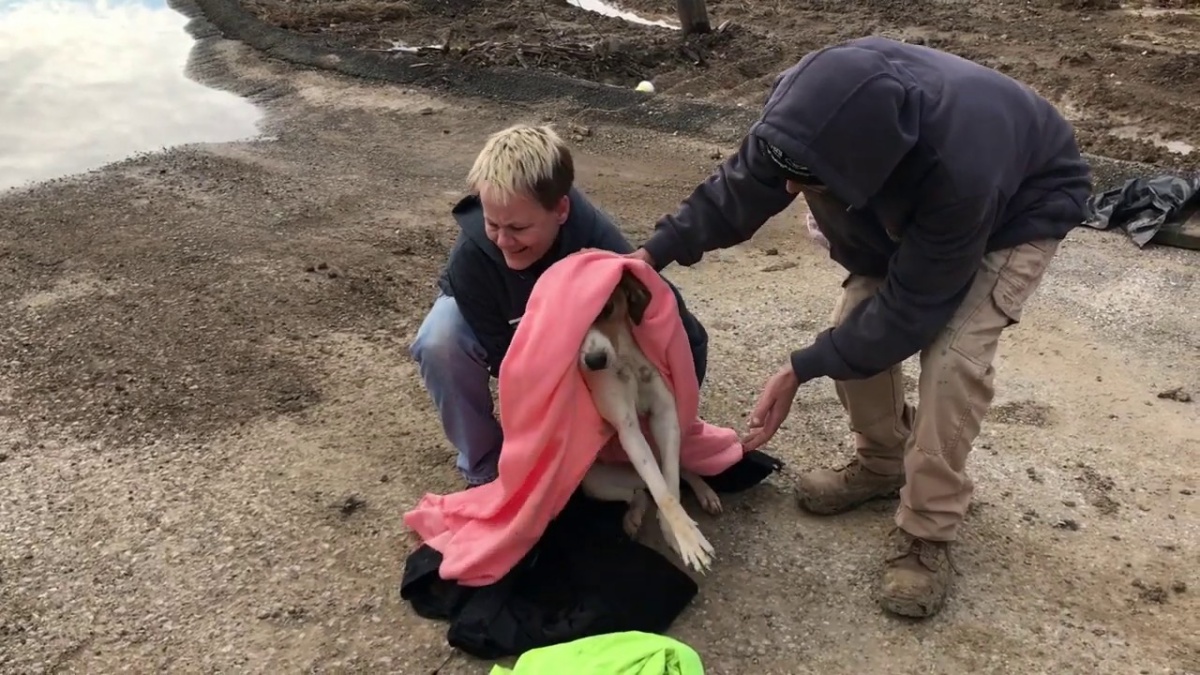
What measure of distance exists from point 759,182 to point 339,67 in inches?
364

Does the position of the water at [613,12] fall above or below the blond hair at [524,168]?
below

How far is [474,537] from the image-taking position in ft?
10.8

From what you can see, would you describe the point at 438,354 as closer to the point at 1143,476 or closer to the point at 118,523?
the point at 118,523

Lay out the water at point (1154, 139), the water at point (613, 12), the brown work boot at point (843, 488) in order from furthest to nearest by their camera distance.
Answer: the water at point (613, 12) → the water at point (1154, 139) → the brown work boot at point (843, 488)

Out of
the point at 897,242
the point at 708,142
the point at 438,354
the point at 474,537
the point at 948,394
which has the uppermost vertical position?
the point at 897,242

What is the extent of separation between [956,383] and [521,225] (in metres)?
1.32

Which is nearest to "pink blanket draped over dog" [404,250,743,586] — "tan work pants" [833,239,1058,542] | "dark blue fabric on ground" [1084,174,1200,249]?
"tan work pants" [833,239,1058,542]

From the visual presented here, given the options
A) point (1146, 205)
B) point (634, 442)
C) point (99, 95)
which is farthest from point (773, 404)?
point (99, 95)

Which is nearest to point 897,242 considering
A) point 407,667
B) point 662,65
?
point 407,667

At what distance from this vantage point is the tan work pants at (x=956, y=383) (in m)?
2.95

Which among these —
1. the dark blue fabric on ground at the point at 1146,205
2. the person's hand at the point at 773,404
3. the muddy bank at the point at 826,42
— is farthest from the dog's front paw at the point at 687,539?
the muddy bank at the point at 826,42

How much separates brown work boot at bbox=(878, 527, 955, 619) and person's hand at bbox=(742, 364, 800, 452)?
1.74 feet

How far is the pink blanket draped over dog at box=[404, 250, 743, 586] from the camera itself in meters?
3.02

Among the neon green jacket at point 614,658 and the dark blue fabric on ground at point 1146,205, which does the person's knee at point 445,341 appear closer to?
the neon green jacket at point 614,658
